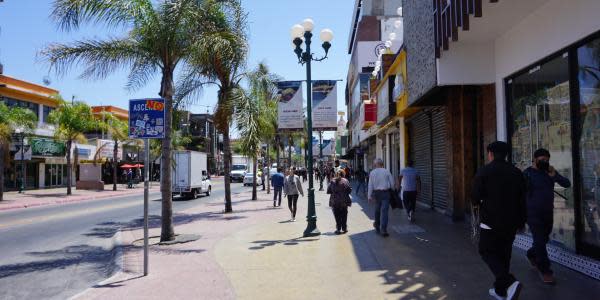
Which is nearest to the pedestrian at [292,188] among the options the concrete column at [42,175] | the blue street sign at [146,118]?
the blue street sign at [146,118]

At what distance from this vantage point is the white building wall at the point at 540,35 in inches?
269

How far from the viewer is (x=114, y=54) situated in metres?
11.5

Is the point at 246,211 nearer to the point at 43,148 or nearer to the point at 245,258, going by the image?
the point at 245,258

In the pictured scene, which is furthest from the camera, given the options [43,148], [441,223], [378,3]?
[378,3]

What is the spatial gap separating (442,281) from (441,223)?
626cm

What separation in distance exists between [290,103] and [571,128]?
956cm

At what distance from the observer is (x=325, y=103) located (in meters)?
15.0

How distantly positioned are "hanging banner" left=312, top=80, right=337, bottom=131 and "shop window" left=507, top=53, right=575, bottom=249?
6.17 m

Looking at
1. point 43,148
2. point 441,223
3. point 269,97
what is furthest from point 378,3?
point 441,223

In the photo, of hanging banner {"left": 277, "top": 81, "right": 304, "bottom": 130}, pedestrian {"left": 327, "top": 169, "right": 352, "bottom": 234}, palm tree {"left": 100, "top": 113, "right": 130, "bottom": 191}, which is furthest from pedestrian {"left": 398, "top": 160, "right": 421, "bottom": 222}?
palm tree {"left": 100, "top": 113, "right": 130, "bottom": 191}

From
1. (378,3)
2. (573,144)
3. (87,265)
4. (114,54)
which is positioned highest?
(378,3)

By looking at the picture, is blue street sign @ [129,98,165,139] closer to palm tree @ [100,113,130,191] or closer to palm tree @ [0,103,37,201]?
palm tree @ [0,103,37,201]

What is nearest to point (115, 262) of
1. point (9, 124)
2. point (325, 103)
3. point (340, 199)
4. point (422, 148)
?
point (340, 199)

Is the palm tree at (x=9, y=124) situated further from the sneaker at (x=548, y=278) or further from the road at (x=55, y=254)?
the sneaker at (x=548, y=278)
